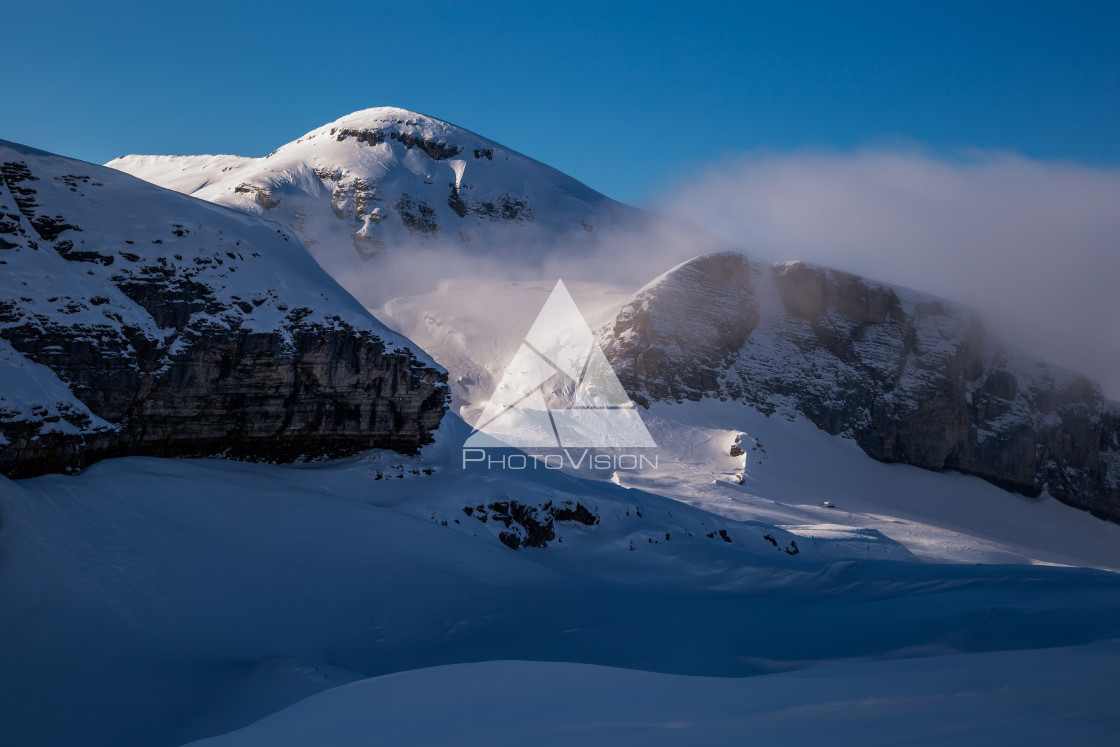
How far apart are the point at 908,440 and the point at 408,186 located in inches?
2119

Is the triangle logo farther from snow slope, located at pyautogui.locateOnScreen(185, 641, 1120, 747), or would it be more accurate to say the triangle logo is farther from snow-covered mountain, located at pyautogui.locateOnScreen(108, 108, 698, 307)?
snow slope, located at pyautogui.locateOnScreen(185, 641, 1120, 747)

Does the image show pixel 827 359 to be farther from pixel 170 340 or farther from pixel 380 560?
pixel 170 340

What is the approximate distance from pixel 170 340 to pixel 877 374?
138ft

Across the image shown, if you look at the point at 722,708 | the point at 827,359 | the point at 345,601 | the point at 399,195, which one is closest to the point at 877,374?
the point at 827,359

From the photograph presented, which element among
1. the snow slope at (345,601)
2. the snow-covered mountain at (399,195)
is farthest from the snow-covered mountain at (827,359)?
the snow slope at (345,601)

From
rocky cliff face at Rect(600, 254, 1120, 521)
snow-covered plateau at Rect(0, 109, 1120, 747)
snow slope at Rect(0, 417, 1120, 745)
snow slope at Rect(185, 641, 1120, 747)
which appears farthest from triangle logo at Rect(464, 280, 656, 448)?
snow slope at Rect(185, 641, 1120, 747)

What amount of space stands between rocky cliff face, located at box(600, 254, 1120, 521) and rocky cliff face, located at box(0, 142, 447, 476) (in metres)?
25.5

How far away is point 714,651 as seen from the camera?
12469mm

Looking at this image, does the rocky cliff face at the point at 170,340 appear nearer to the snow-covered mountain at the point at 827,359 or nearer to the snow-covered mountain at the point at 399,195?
the snow-covered mountain at the point at 827,359

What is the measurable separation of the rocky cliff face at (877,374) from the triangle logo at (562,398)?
73.8 inches

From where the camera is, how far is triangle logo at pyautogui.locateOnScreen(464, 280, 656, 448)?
38062mm

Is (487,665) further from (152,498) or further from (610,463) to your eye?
(610,463)

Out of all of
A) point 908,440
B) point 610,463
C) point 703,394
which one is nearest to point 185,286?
point 610,463

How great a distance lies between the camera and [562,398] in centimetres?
4269
